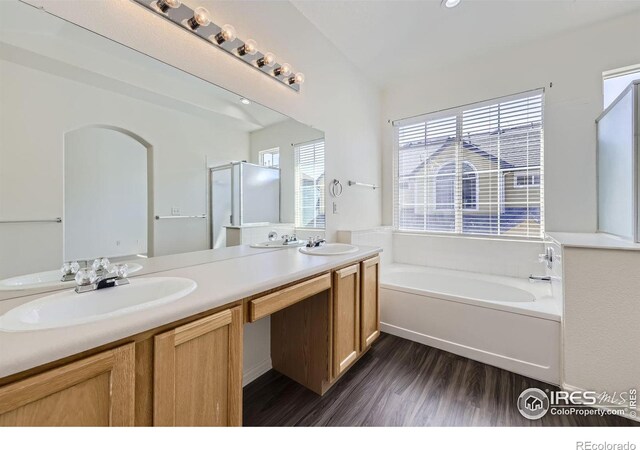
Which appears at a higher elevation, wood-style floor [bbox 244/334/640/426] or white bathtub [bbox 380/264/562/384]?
white bathtub [bbox 380/264/562/384]

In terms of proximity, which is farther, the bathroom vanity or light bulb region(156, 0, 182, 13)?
light bulb region(156, 0, 182, 13)

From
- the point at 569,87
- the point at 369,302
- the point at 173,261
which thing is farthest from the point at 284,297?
the point at 569,87

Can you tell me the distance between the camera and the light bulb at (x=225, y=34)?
5.05 feet

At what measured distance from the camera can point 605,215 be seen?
2.07 m

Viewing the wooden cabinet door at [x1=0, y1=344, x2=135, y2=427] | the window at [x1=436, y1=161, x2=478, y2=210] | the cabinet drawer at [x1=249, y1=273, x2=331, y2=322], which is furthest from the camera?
the window at [x1=436, y1=161, x2=478, y2=210]

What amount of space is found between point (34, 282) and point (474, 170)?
3.47m

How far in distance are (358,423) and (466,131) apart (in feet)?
9.75

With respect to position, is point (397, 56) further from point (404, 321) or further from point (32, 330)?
point (32, 330)

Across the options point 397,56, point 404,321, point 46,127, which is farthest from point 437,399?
point 397,56

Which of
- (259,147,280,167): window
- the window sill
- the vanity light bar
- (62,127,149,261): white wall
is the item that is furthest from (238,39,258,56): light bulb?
the window sill

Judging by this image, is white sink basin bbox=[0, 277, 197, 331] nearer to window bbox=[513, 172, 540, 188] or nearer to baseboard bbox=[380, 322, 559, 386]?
baseboard bbox=[380, 322, 559, 386]

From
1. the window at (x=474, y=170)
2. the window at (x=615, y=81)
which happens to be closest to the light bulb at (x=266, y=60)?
the window at (x=474, y=170)

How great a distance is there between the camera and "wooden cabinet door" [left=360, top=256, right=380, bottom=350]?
1930 mm

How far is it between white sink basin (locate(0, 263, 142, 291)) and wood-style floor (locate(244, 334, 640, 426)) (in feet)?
3.80
